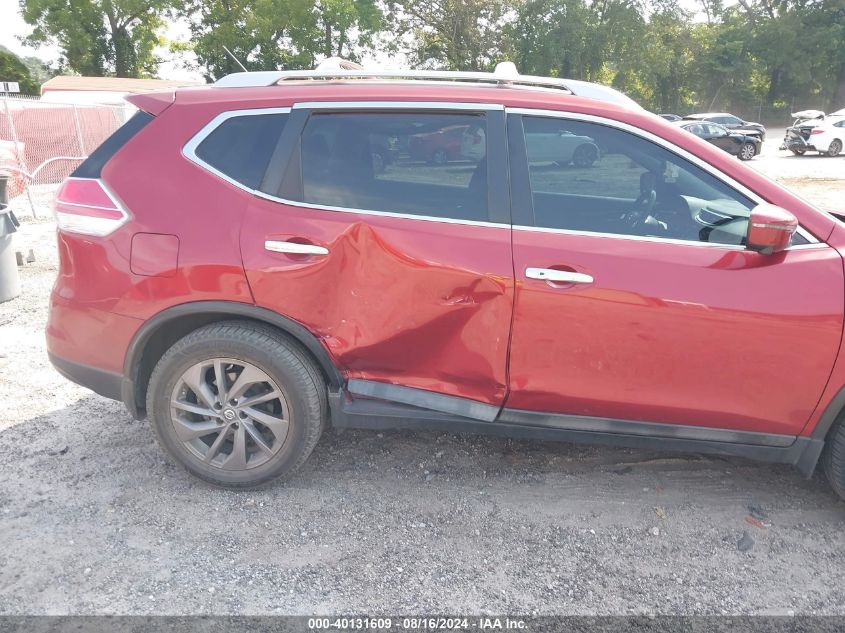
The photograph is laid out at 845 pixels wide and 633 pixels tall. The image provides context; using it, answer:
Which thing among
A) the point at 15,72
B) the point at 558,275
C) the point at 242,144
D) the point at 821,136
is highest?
the point at 242,144

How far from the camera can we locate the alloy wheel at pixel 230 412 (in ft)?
9.68

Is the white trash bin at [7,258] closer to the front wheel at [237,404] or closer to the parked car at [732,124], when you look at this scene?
the front wheel at [237,404]

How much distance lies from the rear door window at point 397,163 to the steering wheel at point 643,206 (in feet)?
2.04

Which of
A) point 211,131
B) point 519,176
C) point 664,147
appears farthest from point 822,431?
point 211,131

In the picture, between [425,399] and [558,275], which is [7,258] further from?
[558,275]

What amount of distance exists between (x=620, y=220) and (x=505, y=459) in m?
1.44

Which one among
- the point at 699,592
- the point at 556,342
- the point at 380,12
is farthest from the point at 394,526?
the point at 380,12

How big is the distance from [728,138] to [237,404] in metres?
25.6

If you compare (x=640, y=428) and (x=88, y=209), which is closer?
(x=640, y=428)

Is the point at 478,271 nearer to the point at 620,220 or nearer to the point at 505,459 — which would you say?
the point at 620,220

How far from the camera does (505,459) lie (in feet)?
11.3

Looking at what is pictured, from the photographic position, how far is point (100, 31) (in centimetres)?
4647

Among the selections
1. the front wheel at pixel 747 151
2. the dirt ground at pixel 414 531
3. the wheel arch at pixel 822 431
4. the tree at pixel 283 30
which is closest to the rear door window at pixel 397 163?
the dirt ground at pixel 414 531

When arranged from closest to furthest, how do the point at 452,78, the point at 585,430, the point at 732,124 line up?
the point at 585,430
the point at 452,78
the point at 732,124
